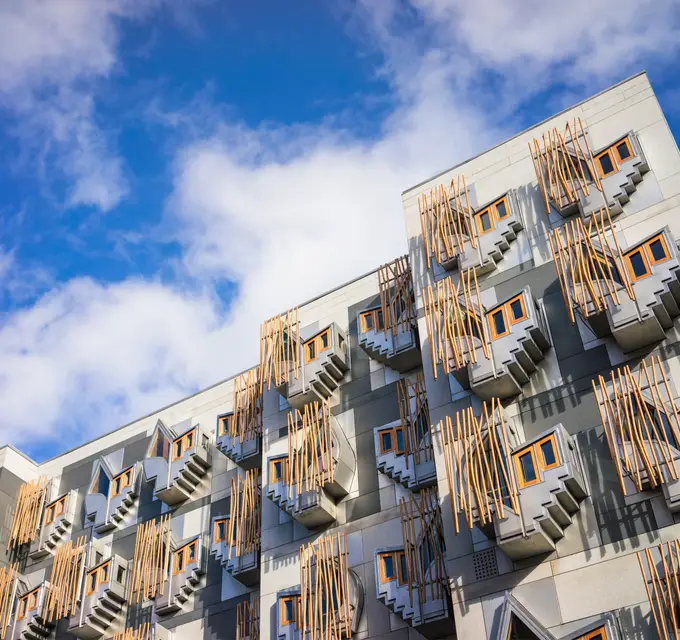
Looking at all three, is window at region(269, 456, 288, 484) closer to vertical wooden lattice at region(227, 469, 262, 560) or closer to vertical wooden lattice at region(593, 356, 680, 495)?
vertical wooden lattice at region(227, 469, 262, 560)

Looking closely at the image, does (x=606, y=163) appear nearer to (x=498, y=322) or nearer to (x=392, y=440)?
(x=498, y=322)

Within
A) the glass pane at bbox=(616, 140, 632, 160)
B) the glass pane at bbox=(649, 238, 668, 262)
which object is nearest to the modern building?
the glass pane at bbox=(649, 238, 668, 262)

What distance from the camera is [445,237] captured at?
34219 mm

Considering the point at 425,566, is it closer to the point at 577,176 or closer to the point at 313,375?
the point at 313,375

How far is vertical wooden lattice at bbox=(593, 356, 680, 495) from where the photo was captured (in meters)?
24.5

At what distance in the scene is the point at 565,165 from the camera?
32.8m

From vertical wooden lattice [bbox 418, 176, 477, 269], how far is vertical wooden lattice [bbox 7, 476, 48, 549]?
25.9 metres

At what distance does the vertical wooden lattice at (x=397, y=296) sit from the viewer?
3581 centimetres

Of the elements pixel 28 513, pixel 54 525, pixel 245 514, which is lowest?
pixel 245 514

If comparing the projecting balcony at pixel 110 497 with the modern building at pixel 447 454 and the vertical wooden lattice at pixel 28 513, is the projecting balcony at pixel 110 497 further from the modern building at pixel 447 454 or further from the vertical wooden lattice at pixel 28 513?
A: the vertical wooden lattice at pixel 28 513

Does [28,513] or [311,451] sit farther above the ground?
[28,513]

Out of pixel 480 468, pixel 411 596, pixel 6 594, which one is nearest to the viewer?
pixel 480 468

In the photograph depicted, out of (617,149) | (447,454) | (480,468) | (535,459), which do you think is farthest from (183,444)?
(617,149)

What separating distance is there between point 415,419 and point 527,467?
731 centimetres
